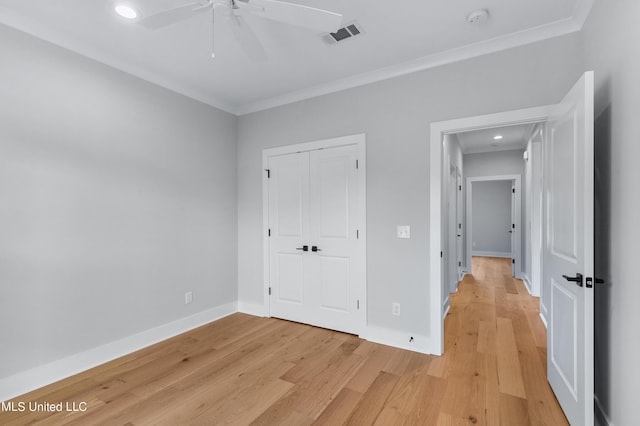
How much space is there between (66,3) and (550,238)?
391 centimetres

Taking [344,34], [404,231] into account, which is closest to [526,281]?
[404,231]

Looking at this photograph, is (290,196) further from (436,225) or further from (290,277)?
(436,225)

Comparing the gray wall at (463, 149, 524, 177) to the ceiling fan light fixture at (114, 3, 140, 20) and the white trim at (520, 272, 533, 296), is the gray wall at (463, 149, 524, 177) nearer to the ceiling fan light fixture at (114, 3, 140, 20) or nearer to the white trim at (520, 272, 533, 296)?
the white trim at (520, 272, 533, 296)

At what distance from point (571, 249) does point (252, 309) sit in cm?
347

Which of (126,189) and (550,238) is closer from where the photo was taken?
(550,238)

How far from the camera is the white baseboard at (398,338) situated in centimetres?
288

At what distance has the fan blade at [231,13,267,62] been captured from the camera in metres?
1.79

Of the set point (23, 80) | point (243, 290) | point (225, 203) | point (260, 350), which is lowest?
point (260, 350)

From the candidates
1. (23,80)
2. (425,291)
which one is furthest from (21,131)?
(425,291)

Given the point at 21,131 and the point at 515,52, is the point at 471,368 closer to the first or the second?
the point at 515,52

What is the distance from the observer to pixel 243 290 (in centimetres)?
411

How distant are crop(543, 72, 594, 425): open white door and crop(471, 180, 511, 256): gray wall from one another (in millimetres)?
7714

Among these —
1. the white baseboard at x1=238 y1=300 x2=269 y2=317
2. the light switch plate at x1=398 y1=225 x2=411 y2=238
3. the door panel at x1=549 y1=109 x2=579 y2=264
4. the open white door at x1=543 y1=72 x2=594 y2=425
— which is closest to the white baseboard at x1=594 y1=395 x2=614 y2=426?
the open white door at x1=543 y1=72 x2=594 y2=425

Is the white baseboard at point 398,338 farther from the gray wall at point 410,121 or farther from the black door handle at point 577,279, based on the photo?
the black door handle at point 577,279
